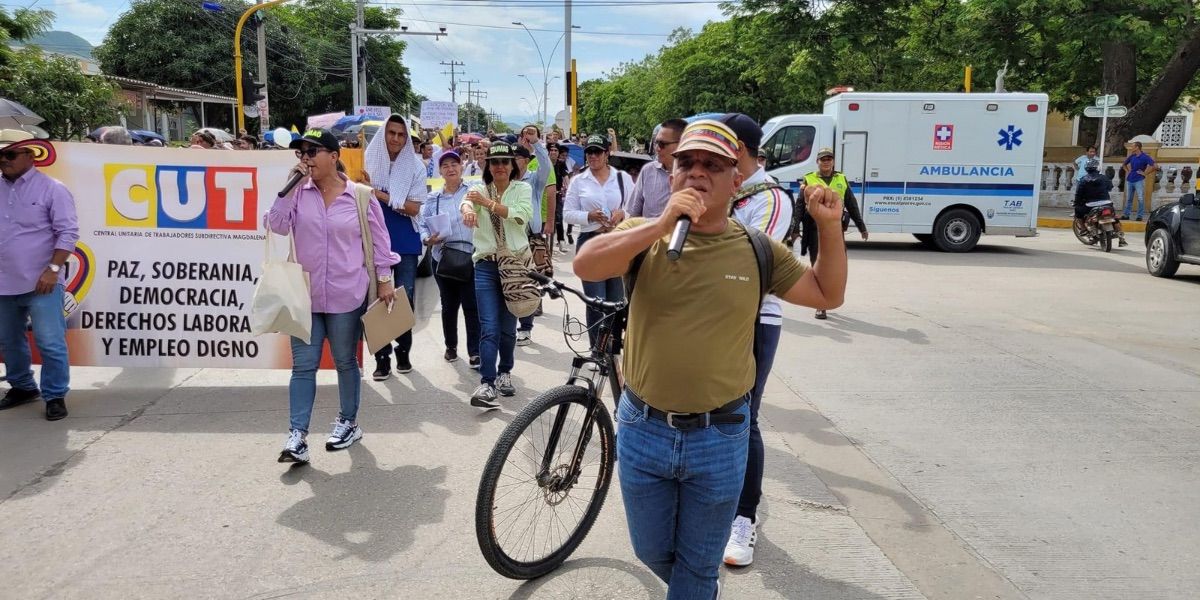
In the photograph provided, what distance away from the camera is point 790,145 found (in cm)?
1555

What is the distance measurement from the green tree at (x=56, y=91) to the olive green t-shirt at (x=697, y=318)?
15.8 m

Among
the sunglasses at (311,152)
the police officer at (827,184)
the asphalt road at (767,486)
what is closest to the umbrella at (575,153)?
the police officer at (827,184)

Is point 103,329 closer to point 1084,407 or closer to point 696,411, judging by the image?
point 696,411

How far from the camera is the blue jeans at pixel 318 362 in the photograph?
4531 millimetres

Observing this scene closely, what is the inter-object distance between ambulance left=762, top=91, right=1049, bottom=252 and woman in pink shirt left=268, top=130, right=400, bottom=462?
37.6 ft

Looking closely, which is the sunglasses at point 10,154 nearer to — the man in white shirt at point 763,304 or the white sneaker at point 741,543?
the man in white shirt at point 763,304

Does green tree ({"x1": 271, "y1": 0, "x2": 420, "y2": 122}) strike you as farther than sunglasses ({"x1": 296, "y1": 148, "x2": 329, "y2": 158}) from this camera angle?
Yes

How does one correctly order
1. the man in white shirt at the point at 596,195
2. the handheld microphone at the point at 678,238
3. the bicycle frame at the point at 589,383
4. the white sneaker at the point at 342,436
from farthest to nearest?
the man in white shirt at the point at 596,195 < the white sneaker at the point at 342,436 < the bicycle frame at the point at 589,383 < the handheld microphone at the point at 678,238

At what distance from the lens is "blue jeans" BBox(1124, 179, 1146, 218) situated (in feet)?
64.3

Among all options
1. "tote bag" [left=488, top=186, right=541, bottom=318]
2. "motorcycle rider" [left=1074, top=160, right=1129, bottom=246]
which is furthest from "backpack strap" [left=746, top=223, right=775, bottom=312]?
"motorcycle rider" [left=1074, top=160, right=1129, bottom=246]

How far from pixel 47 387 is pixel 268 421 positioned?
139 cm

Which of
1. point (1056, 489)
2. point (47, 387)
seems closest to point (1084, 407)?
point (1056, 489)

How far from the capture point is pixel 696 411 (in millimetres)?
2395

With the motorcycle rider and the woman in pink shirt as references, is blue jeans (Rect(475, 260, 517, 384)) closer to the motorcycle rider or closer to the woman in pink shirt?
the woman in pink shirt
